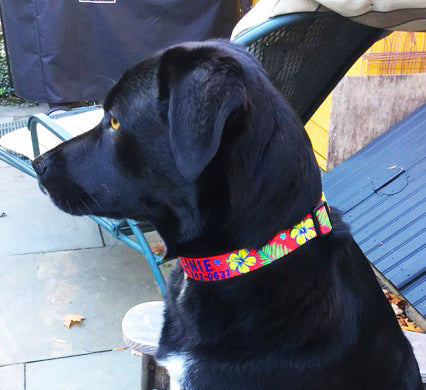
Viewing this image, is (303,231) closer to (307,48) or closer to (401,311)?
(307,48)

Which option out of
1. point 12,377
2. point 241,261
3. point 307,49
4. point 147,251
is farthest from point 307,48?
point 12,377

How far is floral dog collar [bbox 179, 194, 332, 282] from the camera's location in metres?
1.51

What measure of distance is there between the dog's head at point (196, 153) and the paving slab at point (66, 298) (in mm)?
1484

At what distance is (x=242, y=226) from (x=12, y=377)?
5.94ft

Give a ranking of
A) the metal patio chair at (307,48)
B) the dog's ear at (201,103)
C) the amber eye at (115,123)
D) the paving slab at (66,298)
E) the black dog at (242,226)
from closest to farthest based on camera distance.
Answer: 1. the dog's ear at (201,103)
2. the black dog at (242,226)
3. the amber eye at (115,123)
4. the metal patio chair at (307,48)
5. the paving slab at (66,298)

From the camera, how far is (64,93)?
19.9 ft

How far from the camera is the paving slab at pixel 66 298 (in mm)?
3012

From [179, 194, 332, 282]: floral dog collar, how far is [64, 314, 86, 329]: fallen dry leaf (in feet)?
5.87

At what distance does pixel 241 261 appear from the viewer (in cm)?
154

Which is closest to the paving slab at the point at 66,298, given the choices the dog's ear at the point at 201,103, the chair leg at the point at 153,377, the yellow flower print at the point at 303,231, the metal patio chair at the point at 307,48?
the chair leg at the point at 153,377

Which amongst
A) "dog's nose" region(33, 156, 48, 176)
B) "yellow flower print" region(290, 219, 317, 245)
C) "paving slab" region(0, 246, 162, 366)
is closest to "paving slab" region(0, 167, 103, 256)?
"paving slab" region(0, 246, 162, 366)

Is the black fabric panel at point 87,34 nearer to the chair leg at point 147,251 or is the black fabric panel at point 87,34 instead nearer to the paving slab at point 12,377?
the chair leg at point 147,251

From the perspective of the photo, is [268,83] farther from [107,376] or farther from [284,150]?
[107,376]

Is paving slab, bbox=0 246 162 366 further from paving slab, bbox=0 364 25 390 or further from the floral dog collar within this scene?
the floral dog collar
